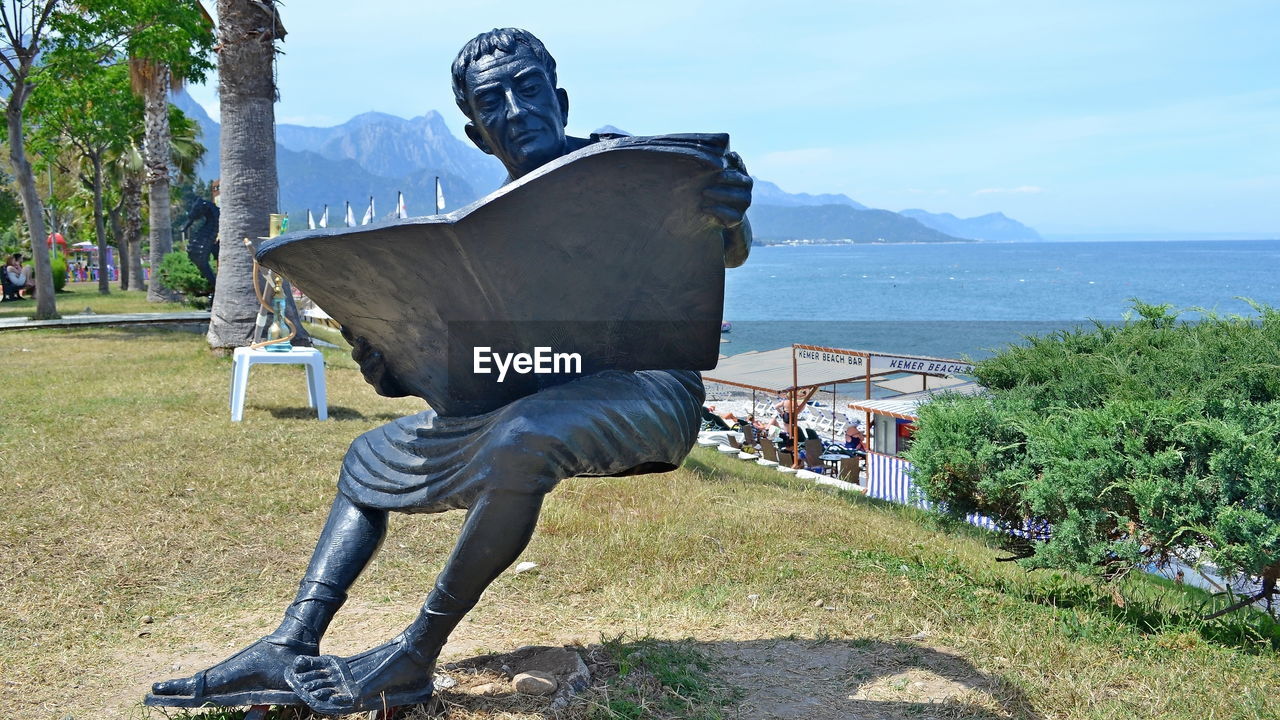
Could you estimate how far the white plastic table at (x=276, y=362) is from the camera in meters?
8.63

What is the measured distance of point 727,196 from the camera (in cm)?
247

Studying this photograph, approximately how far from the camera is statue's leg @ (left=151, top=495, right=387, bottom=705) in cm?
268

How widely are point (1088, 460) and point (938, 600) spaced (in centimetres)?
90

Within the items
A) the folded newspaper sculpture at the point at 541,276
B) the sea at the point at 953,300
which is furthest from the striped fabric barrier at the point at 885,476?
the sea at the point at 953,300

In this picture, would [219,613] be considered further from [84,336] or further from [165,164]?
[165,164]

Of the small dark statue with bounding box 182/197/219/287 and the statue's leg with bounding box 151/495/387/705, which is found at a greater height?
the small dark statue with bounding box 182/197/219/287

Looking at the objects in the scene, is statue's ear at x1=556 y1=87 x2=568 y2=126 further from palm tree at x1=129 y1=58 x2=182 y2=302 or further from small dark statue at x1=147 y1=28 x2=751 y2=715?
palm tree at x1=129 y1=58 x2=182 y2=302

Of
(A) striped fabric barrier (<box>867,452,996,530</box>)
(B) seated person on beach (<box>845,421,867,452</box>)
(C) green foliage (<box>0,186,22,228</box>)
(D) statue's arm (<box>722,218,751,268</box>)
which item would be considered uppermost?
(C) green foliage (<box>0,186,22,228</box>)

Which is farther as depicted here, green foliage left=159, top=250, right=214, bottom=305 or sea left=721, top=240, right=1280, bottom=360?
sea left=721, top=240, right=1280, bottom=360

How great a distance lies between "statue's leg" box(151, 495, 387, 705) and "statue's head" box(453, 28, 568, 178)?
118cm


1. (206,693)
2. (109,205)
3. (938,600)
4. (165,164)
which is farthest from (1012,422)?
(109,205)

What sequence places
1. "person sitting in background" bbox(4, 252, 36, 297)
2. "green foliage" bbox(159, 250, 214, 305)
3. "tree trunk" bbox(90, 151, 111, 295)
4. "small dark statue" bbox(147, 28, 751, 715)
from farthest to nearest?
"tree trunk" bbox(90, 151, 111, 295) → "person sitting in background" bbox(4, 252, 36, 297) → "green foliage" bbox(159, 250, 214, 305) → "small dark statue" bbox(147, 28, 751, 715)

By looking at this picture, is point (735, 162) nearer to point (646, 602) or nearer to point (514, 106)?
point (514, 106)

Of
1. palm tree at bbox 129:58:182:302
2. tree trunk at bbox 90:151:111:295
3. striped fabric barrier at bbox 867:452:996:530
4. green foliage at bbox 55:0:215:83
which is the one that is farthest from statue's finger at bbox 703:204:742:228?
tree trunk at bbox 90:151:111:295
